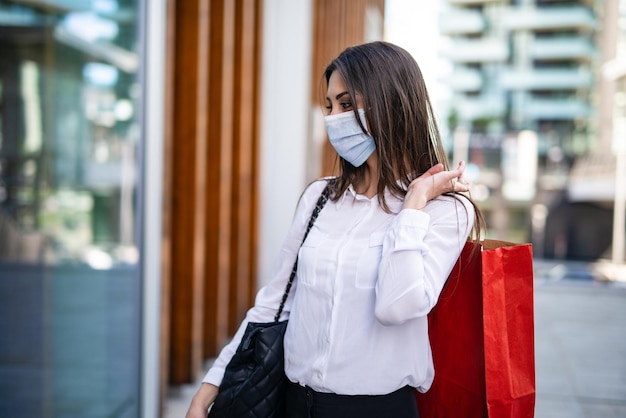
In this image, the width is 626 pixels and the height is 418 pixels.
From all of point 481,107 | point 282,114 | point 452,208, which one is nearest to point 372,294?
point 452,208

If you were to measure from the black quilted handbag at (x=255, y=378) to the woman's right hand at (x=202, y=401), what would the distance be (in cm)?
2

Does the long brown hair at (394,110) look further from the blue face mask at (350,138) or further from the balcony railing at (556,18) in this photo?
the balcony railing at (556,18)

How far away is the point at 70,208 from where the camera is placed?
9.97 ft

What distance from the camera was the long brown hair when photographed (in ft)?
5.27

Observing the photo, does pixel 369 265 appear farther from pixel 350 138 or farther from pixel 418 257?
pixel 350 138

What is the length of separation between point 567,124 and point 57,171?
275 ft

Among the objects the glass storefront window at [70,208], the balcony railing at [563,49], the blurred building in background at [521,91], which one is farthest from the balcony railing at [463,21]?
the glass storefront window at [70,208]

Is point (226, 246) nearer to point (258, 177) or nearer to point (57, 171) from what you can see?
point (258, 177)

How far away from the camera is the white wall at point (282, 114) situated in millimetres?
6809

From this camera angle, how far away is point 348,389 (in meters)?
1.56

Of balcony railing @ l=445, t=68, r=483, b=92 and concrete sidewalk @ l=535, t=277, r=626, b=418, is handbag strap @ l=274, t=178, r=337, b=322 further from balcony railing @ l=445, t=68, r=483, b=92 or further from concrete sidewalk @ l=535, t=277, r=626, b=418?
balcony railing @ l=445, t=68, r=483, b=92

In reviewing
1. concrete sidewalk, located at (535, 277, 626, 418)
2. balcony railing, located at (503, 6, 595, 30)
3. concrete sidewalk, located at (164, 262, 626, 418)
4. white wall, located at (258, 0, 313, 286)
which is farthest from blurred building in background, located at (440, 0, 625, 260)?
white wall, located at (258, 0, 313, 286)

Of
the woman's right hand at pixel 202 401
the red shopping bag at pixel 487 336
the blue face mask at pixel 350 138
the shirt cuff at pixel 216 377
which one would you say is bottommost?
the woman's right hand at pixel 202 401

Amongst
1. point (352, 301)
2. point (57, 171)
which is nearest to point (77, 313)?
point (57, 171)
